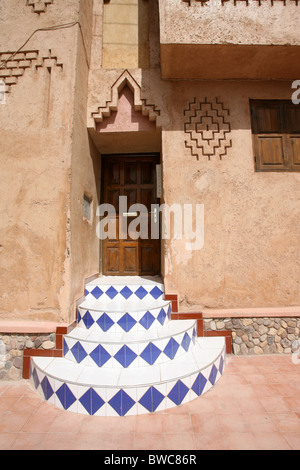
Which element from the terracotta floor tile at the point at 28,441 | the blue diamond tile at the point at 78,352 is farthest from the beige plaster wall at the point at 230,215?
the terracotta floor tile at the point at 28,441

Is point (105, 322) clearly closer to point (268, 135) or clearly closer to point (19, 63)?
point (268, 135)

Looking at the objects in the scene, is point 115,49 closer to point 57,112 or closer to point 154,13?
point 154,13

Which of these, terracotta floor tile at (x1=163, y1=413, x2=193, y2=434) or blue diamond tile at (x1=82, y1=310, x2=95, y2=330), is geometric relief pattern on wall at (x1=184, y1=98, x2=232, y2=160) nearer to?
blue diamond tile at (x1=82, y1=310, x2=95, y2=330)

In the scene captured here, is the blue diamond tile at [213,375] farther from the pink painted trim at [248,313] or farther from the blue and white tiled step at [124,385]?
the pink painted trim at [248,313]

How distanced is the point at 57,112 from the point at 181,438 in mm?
4219

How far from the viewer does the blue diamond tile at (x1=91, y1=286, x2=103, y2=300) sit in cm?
382

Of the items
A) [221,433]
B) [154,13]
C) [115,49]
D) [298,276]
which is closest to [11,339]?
[221,433]

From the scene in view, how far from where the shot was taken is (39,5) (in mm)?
3812

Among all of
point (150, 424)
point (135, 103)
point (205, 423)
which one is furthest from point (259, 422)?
point (135, 103)

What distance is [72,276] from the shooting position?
3430mm

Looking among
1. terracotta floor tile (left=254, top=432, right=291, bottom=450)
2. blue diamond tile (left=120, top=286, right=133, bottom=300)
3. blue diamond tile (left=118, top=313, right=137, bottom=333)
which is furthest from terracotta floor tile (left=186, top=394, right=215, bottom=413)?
blue diamond tile (left=120, top=286, right=133, bottom=300)

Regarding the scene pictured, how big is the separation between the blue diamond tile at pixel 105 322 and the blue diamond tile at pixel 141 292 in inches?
26.6

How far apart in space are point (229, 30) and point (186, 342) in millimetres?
4464

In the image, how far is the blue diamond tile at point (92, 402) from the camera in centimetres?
244
